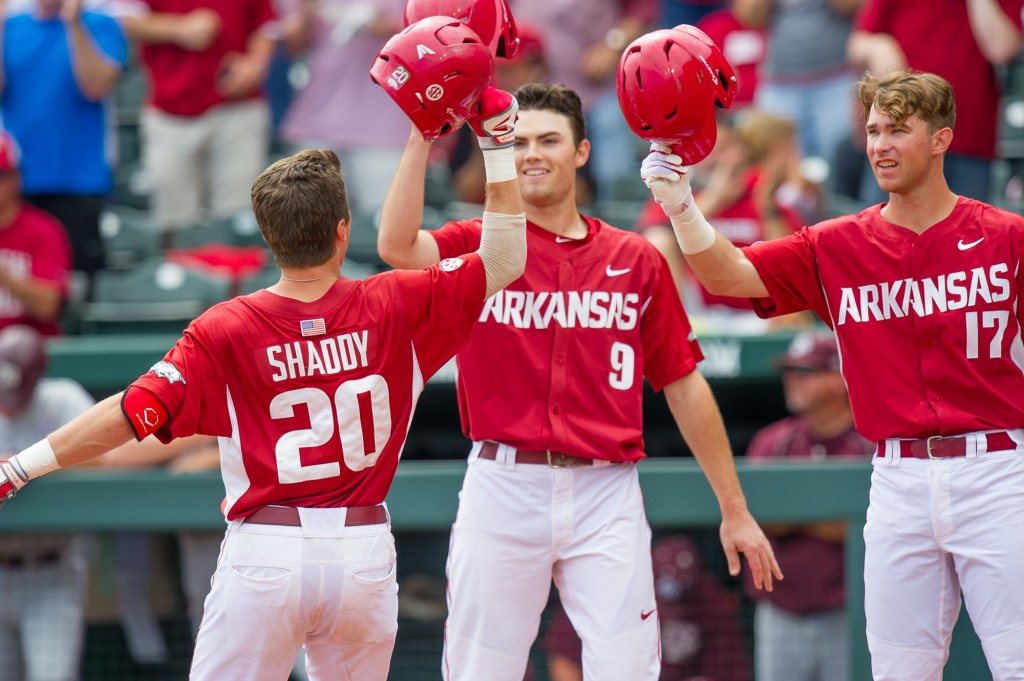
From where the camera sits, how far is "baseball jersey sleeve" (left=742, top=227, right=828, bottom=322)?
12.4ft

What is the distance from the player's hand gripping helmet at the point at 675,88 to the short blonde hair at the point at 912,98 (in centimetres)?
44

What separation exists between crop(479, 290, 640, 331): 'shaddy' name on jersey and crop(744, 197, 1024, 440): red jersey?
659mm

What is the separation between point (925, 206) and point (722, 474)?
0.96 meters

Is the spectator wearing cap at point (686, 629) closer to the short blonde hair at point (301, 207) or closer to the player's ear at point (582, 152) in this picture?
the player's ear at point (582, 152)

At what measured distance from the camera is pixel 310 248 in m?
3.26

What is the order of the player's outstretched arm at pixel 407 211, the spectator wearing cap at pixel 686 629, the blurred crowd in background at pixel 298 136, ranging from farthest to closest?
1. the blurred crowd in background at pixel 298 136
2. the spectator wearing cap at pixel 686 629
3. the player's outstretched arm at pixel 407 211

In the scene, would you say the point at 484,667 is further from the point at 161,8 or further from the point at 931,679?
the point at 161,8

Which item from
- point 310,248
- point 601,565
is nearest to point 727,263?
point 601,565

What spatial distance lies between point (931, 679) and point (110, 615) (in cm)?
312

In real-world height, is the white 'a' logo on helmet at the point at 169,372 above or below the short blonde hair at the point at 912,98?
below

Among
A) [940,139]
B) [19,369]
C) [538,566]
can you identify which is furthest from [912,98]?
[19,369]

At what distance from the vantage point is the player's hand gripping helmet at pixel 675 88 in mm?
3480

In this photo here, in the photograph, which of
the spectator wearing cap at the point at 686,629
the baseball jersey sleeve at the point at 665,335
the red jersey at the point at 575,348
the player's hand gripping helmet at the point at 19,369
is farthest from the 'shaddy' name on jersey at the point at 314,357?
the player's hand gripping helmet at the point at 19,369

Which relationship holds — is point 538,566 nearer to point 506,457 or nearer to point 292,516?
point 506,457
